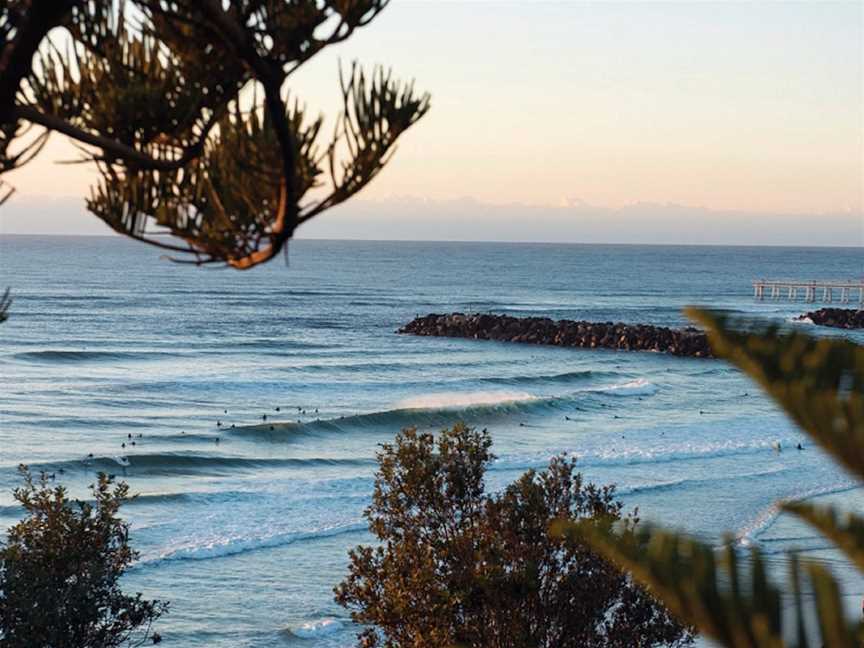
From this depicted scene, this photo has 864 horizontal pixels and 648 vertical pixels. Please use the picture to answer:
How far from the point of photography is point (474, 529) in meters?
12.6

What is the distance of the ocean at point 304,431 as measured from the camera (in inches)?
867

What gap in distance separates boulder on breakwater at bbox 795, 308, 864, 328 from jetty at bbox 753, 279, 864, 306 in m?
12.5

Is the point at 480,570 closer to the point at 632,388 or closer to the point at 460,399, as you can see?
the point at 460,399

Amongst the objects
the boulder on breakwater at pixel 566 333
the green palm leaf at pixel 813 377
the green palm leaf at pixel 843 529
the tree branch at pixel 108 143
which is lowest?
the boulder on breakwater at pixel 566 333

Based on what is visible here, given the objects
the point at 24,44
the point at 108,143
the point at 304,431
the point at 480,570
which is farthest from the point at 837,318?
the point at 24,44

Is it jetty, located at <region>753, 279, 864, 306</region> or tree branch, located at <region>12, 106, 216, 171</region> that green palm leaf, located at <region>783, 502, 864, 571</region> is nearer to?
tree branch, located at <region>12, 106, 216, 171</region>

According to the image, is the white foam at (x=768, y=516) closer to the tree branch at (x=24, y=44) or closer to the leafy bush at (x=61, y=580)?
the leafy bush at (x=61, y=580)

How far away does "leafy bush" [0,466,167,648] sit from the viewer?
12.4 meters

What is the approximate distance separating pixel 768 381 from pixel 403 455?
1059 cm

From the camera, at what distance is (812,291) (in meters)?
101

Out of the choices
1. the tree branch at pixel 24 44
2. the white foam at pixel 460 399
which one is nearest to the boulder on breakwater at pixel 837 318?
the white foam at pixel 460 399

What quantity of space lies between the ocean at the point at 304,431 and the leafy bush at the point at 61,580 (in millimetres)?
4918

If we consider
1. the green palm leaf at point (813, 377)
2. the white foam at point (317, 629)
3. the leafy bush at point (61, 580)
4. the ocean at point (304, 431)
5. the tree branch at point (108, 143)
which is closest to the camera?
the green palm leaf at point (813, 377)

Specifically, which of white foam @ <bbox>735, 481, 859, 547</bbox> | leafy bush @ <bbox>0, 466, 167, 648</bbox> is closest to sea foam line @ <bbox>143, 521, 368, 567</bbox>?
white foam @ <bbox>735, 481, 859, 547</bbox>
